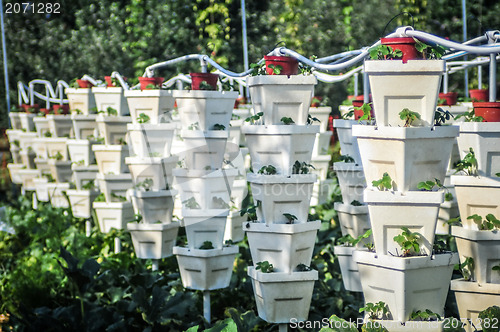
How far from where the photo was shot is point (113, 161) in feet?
27.7

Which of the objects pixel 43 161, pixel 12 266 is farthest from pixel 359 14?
pixel 12 266

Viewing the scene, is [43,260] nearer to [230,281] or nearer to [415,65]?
[230,281]

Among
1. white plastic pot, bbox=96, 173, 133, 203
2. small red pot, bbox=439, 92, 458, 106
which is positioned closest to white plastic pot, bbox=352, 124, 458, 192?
small red pot, bbox=439, 92, 458, 106

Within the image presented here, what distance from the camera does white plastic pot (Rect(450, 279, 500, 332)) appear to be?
433cm

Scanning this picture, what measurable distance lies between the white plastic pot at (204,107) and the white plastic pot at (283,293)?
1569 millimetres

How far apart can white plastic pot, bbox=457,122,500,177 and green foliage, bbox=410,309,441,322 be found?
925 mm

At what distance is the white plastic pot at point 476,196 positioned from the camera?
4328mm

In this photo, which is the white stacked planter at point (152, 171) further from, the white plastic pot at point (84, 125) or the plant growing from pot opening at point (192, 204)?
the white plastic pot at point (84, 125)

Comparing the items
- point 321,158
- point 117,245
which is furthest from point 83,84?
point 321,158

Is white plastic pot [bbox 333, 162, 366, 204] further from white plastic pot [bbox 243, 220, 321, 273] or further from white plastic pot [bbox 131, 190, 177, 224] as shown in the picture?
white plastic pot [bbox 131, 190, 177, 224]

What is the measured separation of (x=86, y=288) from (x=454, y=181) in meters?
3.17

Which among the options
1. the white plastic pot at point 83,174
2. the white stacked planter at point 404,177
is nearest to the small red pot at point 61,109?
the white plastic pot at point 83,174

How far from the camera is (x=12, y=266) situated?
8.41 m

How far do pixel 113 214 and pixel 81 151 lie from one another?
3.87 ft
